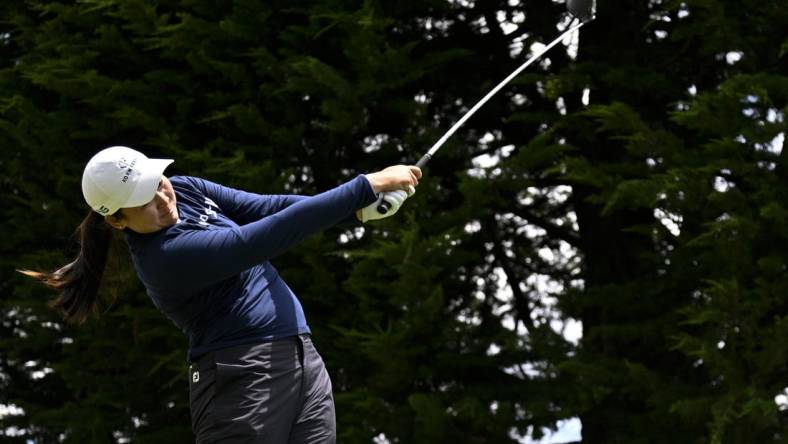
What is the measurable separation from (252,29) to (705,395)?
2925mm

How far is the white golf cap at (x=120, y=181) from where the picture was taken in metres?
3.28

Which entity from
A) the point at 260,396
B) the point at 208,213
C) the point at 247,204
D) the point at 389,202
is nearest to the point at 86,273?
the point at 208,213

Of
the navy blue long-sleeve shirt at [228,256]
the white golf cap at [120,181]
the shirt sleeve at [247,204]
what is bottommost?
the navy blue long-sleeve shirt at [228,256]

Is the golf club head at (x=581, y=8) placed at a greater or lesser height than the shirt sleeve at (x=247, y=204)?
greater

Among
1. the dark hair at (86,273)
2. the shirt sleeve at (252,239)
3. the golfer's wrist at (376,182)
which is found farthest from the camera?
the dark hair at (86,273)

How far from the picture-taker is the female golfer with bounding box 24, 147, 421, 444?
10.8ft

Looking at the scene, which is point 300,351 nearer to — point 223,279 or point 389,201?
point 223,279

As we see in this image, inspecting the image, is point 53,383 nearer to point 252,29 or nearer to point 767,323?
point 252,29

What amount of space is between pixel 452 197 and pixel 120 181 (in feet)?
11.4

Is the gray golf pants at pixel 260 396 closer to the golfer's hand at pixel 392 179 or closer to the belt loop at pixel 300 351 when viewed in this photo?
the belt loop at pixel 300 351

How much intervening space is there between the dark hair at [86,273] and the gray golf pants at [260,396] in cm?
39

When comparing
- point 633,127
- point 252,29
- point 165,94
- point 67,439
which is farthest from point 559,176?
point 67,439


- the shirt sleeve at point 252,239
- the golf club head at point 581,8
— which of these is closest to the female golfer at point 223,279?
the shirt sleeve at point 252,239

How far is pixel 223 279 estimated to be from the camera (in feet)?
11.0
